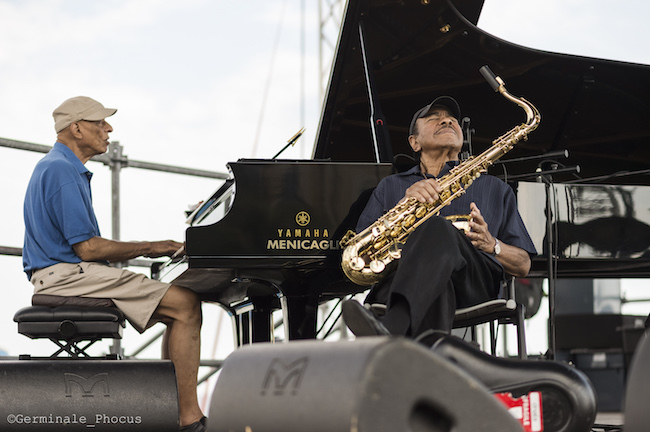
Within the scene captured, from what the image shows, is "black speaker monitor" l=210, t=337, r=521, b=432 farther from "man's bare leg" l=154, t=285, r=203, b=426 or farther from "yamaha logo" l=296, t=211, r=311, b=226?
"man's bare leg" l=154, t=285, r=203, b=426

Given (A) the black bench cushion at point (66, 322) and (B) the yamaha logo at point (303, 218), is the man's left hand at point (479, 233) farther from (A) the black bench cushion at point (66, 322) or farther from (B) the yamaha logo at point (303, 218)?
(A) the black bench cushion at point (66, 322)

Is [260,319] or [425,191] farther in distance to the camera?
[260,319]

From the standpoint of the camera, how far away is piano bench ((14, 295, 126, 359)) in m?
3.33

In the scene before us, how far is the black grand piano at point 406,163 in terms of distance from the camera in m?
3.28

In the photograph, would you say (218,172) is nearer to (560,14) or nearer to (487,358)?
(487,358)

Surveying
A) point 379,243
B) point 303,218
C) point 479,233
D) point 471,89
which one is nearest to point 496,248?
point 479,233

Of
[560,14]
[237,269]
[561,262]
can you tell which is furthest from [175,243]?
[560,14]

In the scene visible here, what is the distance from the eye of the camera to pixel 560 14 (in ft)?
35.8

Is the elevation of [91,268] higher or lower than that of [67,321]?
higher

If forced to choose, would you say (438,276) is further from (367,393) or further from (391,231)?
(367,393)

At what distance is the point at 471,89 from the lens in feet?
15.4

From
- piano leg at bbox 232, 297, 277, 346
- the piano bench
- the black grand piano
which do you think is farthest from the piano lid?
the piano bench

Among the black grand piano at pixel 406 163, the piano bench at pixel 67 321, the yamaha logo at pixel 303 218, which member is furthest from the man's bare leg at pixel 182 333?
the yamaha logo at pixel 303 218

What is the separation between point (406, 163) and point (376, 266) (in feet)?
2.00
